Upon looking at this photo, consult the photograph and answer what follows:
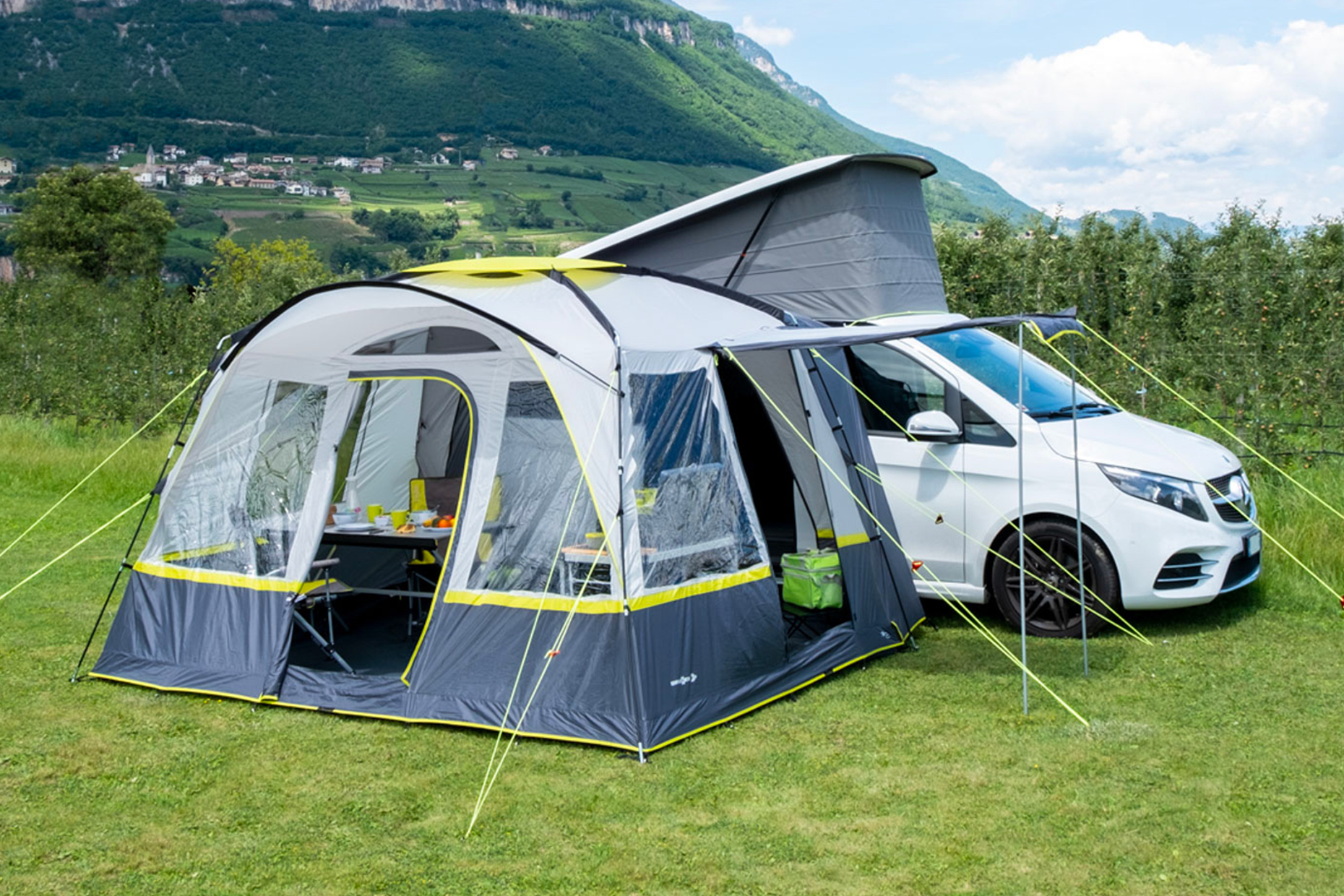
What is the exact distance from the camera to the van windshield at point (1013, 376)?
7.30 m

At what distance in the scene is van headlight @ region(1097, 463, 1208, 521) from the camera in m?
6.79

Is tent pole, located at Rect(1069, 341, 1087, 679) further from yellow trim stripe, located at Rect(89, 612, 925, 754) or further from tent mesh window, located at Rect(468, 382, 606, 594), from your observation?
tent mesh window, located at Rect(468, 382, 606, 594)

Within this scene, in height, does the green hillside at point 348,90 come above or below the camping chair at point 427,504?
above

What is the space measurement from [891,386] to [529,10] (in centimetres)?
14051

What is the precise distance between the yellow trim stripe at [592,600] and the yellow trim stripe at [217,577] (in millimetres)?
1018

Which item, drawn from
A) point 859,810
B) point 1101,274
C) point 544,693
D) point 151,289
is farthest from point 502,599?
point 151,289

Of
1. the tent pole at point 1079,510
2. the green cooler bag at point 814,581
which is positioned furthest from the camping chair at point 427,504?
the tent pole at point 1079,510

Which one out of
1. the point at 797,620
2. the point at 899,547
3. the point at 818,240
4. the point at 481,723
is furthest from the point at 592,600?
the point at 818,240

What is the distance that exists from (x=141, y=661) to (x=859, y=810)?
13.2ft

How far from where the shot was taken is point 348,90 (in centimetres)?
11450

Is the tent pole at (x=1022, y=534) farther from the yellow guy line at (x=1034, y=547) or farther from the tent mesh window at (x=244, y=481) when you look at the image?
the tent mesh window at (x=244, y=481)

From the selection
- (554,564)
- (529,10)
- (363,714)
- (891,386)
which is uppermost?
(529,10)

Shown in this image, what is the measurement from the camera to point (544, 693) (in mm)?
5566

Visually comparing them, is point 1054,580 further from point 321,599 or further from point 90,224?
point 90,224
